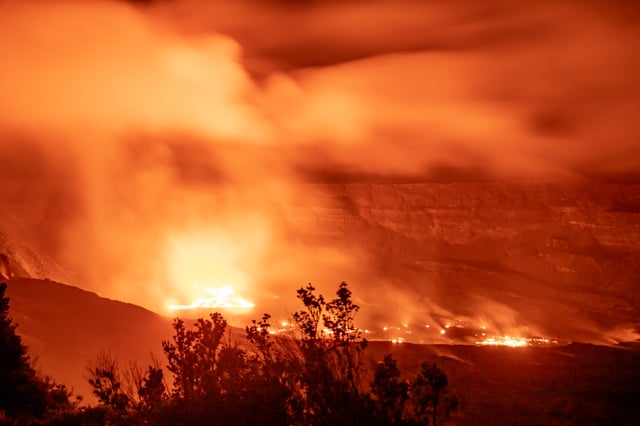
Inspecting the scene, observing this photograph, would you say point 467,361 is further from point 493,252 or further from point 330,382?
point 493,252

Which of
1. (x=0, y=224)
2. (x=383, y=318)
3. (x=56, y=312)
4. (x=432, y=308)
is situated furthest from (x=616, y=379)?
(x=0, y=224)

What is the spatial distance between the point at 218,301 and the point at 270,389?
82.1 metres

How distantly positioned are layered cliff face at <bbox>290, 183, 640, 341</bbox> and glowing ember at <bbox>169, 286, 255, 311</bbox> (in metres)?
18.5

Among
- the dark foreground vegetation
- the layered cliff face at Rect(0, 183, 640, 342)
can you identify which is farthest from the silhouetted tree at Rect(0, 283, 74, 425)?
the layered cliff face at Rect(0, 183, 640, 342)

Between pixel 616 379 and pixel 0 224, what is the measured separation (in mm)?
99262

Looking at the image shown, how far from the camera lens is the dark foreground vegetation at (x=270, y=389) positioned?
41.3 ft

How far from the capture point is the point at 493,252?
111188mm

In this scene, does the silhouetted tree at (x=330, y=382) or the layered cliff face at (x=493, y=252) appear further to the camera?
the layered cliff face at (x=493, y=252)

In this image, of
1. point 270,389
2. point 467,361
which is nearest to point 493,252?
point 467,361

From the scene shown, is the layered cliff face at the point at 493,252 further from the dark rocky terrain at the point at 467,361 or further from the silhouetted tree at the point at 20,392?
the silhouetted tree at the point at 20,392

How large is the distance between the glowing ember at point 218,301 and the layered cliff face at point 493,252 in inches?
730

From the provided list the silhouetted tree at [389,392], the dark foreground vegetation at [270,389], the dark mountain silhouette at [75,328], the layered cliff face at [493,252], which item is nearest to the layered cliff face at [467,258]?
the layered cliff face at [493,252]

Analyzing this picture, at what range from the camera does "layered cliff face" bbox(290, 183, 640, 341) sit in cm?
7994

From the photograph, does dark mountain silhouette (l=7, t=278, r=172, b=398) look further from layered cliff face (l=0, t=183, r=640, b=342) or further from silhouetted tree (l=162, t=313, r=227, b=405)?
layered cliff face (l=0, t=183, r=640, b=342)
